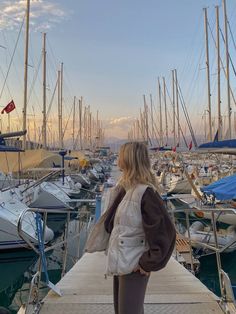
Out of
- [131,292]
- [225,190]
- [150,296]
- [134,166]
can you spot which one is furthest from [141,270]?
[225,190]

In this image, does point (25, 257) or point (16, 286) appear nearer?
point (16, 286)

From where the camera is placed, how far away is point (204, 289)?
5.21 metres

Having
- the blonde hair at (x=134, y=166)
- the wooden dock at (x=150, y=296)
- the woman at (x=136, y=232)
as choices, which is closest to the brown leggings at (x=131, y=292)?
the woman at (x=136, y=232)

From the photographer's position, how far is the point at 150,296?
4.95 meters

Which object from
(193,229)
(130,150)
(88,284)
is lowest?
(193,229)

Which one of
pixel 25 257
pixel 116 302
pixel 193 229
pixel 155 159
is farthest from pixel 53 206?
pixel 155 159

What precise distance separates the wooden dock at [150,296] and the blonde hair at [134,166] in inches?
83.7

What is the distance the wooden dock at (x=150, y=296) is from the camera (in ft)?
14.6

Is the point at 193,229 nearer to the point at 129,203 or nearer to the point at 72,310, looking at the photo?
the point at 72,310

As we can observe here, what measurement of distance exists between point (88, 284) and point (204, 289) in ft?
5.49

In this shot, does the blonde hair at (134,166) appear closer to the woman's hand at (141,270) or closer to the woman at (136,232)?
the woman at (136,232)

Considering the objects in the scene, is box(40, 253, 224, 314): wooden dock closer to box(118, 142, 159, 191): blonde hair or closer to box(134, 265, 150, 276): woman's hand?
box(134, 265, 150, 276): woman's hand

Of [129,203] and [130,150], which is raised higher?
[130,150]

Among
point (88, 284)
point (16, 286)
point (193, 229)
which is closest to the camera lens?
point (88, 284)
